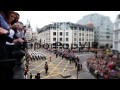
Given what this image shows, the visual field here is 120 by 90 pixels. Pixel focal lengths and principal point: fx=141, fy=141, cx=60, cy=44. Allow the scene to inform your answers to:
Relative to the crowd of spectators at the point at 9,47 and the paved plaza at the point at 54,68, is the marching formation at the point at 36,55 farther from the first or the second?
the crowd of spectators at the point at 9,47

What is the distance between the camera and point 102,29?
4059mm

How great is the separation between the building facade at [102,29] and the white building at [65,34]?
180 mm

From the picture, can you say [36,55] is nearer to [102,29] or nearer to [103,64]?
[103,64]

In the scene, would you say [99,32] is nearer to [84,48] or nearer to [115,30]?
[115,30]

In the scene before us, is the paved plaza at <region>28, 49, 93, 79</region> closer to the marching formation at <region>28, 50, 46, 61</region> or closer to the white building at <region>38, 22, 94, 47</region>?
the marching formation at <region>28, 50, 46, 61</region>

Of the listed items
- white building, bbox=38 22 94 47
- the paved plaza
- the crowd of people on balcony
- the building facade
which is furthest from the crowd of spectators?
the building facade

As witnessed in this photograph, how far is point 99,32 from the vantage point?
159 inches

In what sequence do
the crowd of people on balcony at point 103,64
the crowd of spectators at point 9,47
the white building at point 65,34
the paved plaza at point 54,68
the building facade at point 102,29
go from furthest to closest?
1. the building facade at point 102,29
2. the white building at point 65,34
3. the crowd of people on balcony at point 103,64
4. the paved plaza at point 54,68
5. the crowd of spectators at point 9,47

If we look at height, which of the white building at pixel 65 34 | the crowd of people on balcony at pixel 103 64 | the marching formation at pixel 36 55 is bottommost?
the crowd of people on balcony at pixel 103 64

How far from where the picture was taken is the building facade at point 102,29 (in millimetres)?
3590

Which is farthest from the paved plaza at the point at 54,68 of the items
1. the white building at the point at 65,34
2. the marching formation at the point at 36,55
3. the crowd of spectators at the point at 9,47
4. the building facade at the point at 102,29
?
the building facade at the point at 102,29

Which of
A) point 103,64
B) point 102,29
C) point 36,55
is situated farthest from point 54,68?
point 102,29

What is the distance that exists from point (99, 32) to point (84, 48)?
830mm
